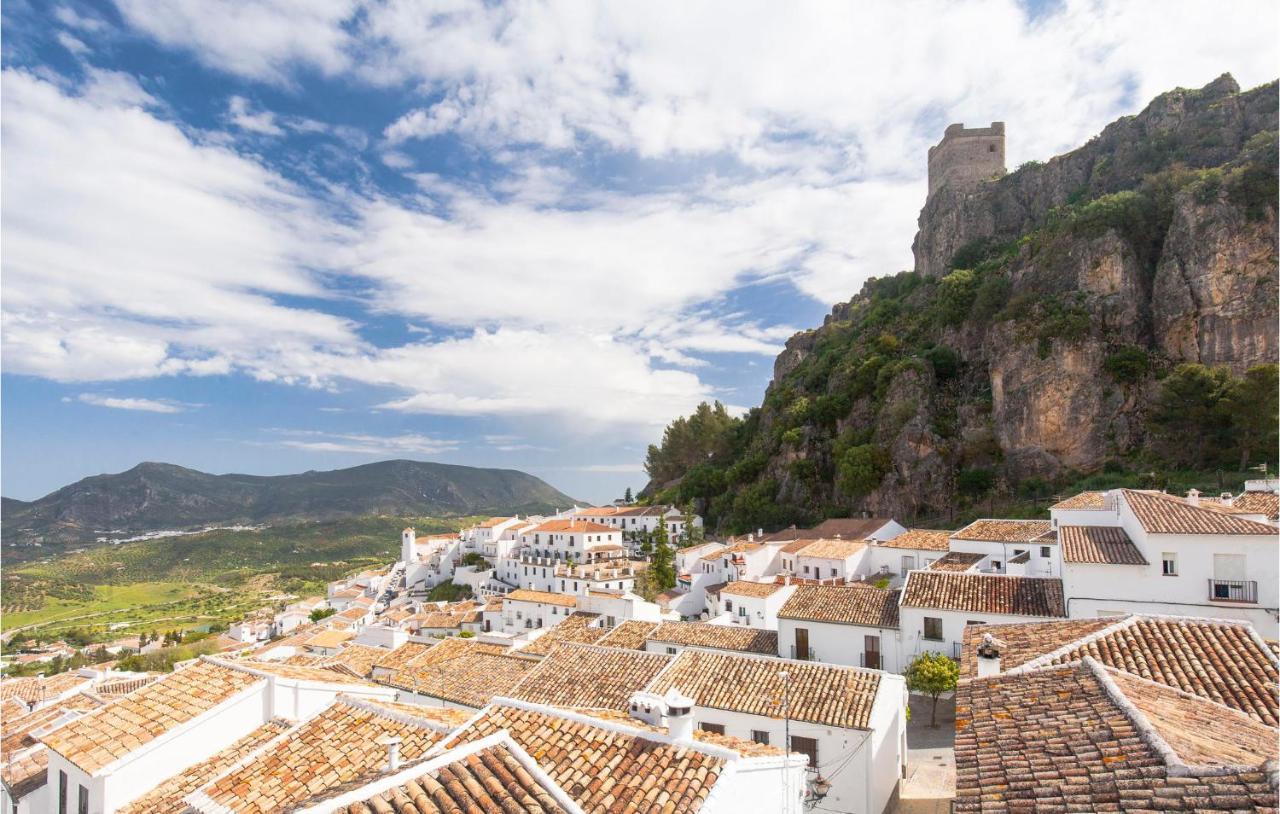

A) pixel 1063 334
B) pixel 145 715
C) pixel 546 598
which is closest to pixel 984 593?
pixel 145 715

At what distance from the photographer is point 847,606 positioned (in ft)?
70.1

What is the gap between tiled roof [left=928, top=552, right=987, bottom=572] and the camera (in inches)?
1057

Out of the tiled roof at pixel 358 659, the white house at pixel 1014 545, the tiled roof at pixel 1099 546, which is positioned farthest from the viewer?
the white house at pixel 1014 545

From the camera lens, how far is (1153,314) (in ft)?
142

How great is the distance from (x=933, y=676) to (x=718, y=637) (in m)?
6.73

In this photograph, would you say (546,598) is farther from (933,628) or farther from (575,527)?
(933,628)

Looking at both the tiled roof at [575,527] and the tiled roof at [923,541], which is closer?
the tiled roof at [923,541]

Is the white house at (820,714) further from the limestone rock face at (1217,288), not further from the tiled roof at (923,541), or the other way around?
the limestone rock face at (1217,288)

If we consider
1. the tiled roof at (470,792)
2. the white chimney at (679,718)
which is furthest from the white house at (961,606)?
the tiled roof at (470,792)

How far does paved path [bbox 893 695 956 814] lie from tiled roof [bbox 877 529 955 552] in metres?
14.0

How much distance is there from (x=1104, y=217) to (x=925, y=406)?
16609 mm

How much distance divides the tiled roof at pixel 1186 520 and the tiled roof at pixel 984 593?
3004 mm

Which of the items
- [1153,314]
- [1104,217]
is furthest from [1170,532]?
[1104,217]

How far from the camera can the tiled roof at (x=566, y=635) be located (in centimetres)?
2500
